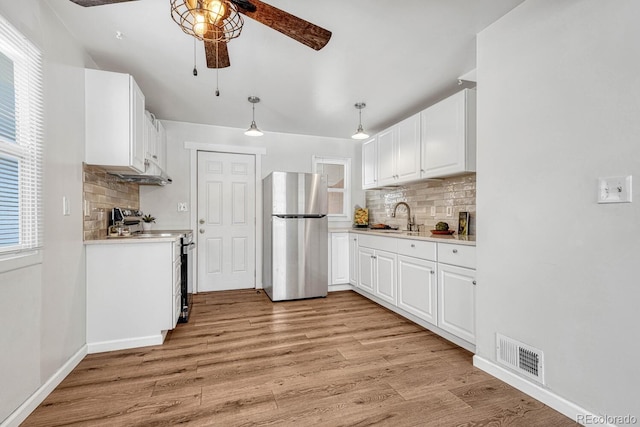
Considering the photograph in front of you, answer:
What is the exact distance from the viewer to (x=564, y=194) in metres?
1.67

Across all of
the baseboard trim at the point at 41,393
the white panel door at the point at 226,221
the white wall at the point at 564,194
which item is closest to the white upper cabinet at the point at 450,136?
the white wall at the point at 564,194

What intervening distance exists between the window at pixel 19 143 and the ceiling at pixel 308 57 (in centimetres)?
50

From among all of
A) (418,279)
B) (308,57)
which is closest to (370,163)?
(418,279)

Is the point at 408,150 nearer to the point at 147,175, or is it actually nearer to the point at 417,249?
the point at 417,249

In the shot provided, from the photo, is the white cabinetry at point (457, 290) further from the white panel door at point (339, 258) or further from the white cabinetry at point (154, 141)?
the white cabinetry at point (154, 141)

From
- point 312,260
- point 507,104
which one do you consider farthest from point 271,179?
point 507,104

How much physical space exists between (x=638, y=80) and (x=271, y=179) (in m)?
3.23

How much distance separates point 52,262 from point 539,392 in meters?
3.03

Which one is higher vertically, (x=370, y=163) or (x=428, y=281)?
(x=370, y=163)

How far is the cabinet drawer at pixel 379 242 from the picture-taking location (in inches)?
132

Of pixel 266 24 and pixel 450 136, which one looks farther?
pixel 450 136

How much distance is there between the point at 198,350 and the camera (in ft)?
8.14

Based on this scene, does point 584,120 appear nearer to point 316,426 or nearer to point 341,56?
point 341,56

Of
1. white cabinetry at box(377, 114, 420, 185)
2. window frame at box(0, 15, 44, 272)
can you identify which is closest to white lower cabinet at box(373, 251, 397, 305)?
white cabinetry at box(377, 114, 420, 185)
